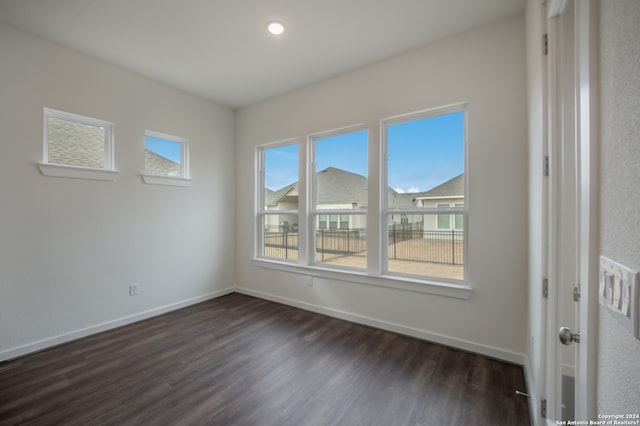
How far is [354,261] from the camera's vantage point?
3.32 m

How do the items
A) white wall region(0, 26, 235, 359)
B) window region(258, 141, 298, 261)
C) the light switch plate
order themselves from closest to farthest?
the light switch plate < white wall region(0, 26, 235, 359) < window region(258, 141, 298, 261)

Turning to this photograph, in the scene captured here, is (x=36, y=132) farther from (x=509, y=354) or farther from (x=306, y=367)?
(x=509, y=354)

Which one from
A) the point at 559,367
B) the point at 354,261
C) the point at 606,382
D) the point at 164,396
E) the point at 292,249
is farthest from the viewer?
the point at 292,249

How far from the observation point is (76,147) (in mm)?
2867

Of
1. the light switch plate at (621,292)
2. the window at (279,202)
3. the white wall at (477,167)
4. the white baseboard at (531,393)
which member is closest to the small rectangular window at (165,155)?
the window at (279,202)

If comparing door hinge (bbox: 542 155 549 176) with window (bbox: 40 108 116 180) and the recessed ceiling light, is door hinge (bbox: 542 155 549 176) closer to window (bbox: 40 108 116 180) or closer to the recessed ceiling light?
the recessed ceiling light

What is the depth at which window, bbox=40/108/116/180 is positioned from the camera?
268 centimetres

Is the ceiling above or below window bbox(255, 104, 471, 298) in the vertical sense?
above

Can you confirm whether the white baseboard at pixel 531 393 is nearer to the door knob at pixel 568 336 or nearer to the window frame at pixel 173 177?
the door knob at pixel 568 336

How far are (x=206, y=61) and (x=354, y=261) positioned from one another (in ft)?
9.38

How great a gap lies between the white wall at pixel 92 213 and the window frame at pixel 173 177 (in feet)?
0.24

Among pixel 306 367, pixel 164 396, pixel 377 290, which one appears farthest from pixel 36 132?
pixel 377 290

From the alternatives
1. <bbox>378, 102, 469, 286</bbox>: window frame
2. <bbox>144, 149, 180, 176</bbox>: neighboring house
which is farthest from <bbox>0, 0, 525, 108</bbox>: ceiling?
<bbox>144, 149, 180, 176</bbox>: neighboring house

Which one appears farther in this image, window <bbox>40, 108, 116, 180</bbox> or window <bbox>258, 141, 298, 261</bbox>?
window <bbox>258, 141, 298, 261</bbox>
